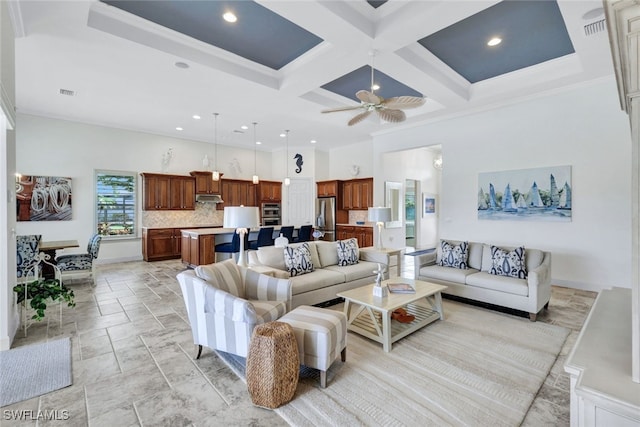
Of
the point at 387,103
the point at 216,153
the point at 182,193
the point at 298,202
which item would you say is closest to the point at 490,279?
the point at 387,103

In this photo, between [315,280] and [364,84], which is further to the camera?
[364,84]

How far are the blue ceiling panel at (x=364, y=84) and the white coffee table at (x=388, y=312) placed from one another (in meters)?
3.27

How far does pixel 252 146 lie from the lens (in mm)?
9453

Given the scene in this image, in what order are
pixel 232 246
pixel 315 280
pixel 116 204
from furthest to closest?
pixel 116 204 → pixel 232 246 → pixel 315 280

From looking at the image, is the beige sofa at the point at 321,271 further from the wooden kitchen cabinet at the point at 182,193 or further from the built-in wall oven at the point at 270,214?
the built-in wall oven at the point at 270,214

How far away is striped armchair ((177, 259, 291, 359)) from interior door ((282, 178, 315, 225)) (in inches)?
260

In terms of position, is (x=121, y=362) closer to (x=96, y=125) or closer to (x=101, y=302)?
(x=101, y=302)

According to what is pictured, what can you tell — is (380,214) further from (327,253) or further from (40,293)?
(40,293)

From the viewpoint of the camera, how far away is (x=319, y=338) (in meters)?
2.21

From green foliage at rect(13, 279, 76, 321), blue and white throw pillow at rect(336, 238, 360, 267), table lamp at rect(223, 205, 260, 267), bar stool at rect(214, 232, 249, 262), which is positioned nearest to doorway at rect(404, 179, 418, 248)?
blue and white throw pillow at rect(336, 238, 360, 267)

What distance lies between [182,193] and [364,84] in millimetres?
5667

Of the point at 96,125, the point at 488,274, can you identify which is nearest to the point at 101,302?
the point at 96,125

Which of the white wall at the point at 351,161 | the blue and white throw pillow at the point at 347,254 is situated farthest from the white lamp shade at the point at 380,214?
the white wall at the point at 351,161

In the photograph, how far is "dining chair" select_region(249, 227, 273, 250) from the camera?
6590 millimetres
